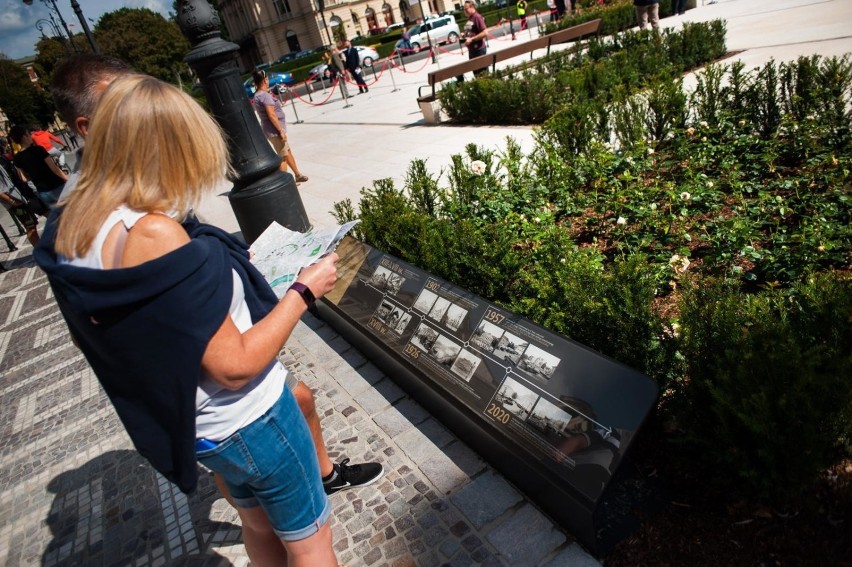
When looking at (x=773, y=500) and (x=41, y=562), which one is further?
(x=41, y=562)

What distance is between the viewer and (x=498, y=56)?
12.8 m

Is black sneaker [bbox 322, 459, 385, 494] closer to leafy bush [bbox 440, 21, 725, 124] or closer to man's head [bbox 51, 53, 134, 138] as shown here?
man's head [bbox 51, 53, 134, 138]

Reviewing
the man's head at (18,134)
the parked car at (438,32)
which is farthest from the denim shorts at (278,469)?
the parked car at (438,32)

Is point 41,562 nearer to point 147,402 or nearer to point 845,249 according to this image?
point 147,402

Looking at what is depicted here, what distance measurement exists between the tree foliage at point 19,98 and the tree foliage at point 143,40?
32.1ft

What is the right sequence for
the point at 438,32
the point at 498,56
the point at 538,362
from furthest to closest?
the point at 438,32 → the point at 498,56 → the point at 538,362

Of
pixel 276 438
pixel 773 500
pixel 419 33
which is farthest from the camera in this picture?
pixel 419 33

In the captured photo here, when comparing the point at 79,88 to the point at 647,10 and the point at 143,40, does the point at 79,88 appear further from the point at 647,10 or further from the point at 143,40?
the point at 143,40

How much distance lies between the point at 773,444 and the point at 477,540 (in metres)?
1.23

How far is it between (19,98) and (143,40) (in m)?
22.2

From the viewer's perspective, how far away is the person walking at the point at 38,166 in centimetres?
716

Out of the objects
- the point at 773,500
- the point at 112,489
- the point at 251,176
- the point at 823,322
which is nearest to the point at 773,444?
the point at 773,500

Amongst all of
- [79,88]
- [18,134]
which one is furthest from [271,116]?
[79,88]

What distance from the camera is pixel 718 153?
4.78 m
